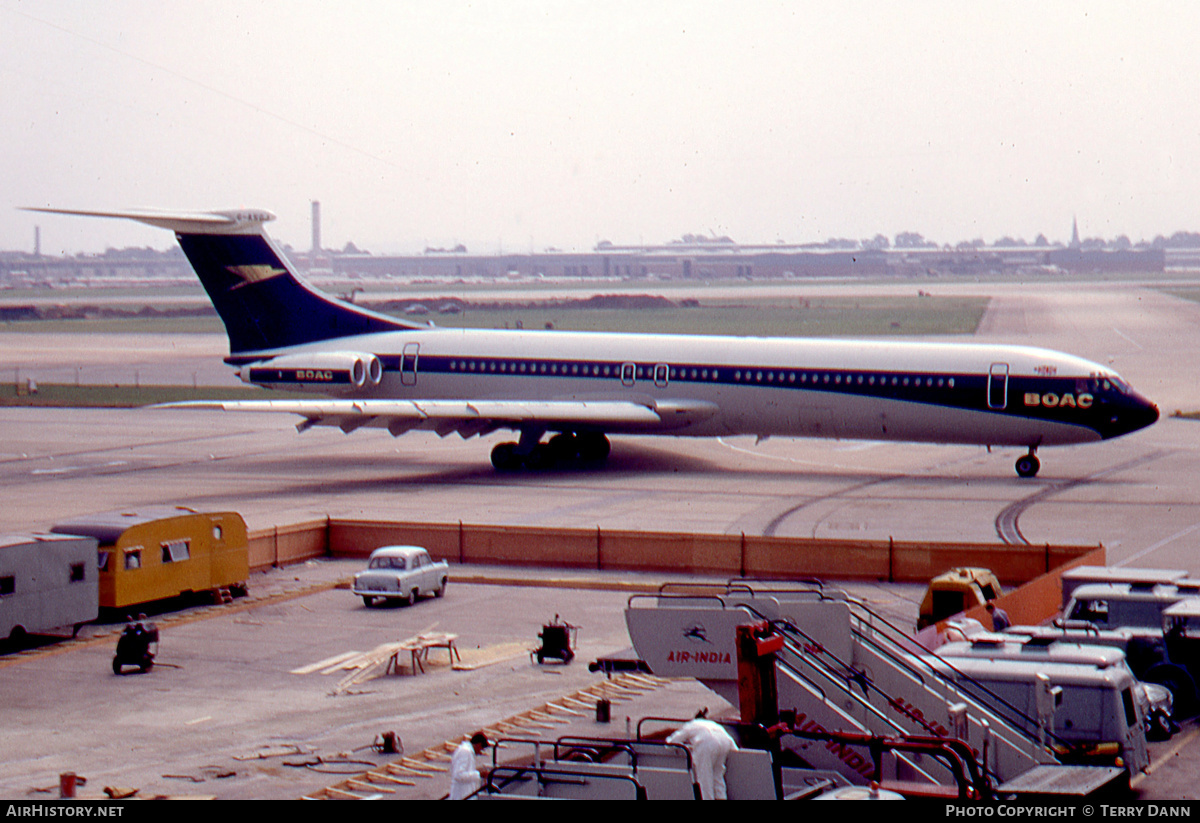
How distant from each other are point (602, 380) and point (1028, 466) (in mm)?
12317

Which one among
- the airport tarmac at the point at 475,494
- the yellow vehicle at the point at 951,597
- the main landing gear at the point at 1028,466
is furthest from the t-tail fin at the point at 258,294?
the yellow vehicle at the point at 951,597

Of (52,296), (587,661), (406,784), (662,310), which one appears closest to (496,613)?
(587,661)

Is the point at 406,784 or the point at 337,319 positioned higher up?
the point at 337,319

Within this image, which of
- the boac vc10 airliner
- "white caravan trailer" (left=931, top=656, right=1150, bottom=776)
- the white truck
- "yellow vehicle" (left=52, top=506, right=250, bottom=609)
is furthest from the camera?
the boac vc10 airliner

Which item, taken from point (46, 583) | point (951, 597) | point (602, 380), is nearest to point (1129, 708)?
point (951, 597)

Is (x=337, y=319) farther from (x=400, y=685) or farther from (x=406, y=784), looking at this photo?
(x=406, y=784)

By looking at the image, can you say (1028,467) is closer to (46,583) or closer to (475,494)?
(475,494)

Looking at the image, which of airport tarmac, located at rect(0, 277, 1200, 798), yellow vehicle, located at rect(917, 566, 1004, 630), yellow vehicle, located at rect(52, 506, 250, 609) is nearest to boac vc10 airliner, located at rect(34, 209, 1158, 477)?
airport tarmac, located at rect(0, 277, 1200, 798)

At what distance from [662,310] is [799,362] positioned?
3889 inches

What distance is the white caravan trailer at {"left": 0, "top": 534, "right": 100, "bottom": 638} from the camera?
70.2 ft

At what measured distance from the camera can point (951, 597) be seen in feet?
73.0

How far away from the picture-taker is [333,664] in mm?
20719

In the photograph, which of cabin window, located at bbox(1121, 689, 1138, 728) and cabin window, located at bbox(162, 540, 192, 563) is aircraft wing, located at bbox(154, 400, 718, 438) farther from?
cabin window, located at bbox(1121, 689, 1138, 728)

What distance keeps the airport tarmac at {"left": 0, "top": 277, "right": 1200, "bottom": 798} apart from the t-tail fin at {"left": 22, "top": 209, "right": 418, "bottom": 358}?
13.4 feet
